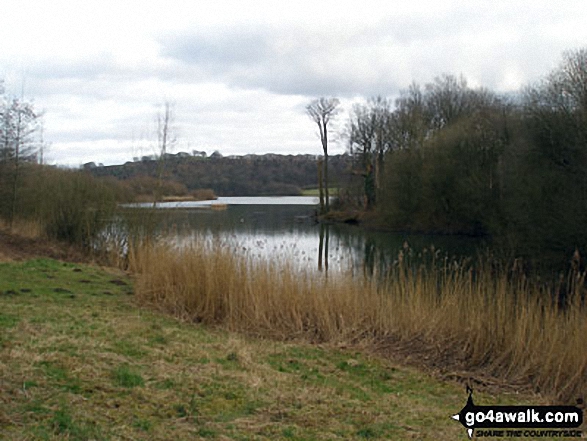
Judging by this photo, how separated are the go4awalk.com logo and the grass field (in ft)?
0.53

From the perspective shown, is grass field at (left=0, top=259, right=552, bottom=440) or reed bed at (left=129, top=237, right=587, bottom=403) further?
reed bed at (left=129, top=237, right=587, bottom=403)

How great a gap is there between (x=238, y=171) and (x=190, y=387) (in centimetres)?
4974

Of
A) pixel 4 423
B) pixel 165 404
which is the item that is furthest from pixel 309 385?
pixel 4 423

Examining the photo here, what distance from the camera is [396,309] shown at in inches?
317

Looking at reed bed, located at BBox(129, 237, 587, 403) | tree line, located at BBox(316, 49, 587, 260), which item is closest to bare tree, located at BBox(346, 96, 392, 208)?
tree line, located at BBox(316, 49, 587, 260)

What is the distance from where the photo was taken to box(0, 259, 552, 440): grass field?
3736 millimetres

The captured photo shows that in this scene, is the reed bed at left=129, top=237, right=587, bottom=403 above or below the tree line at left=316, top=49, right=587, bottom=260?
below

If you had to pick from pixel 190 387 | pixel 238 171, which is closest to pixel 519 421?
pixel 190 387

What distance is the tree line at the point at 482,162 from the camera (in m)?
17.4

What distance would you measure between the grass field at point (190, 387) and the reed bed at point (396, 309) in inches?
26.9

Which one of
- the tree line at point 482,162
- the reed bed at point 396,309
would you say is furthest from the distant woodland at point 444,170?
the reed bed at point 396,309

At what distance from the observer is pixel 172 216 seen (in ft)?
56.2

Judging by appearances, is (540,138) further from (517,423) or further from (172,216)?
(517,423)

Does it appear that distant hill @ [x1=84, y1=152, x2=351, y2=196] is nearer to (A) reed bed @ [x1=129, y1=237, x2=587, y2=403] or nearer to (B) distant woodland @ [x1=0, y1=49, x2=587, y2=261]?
(B) distant woodland @ [x1=0, y1=49, x2=587, y2=261]
